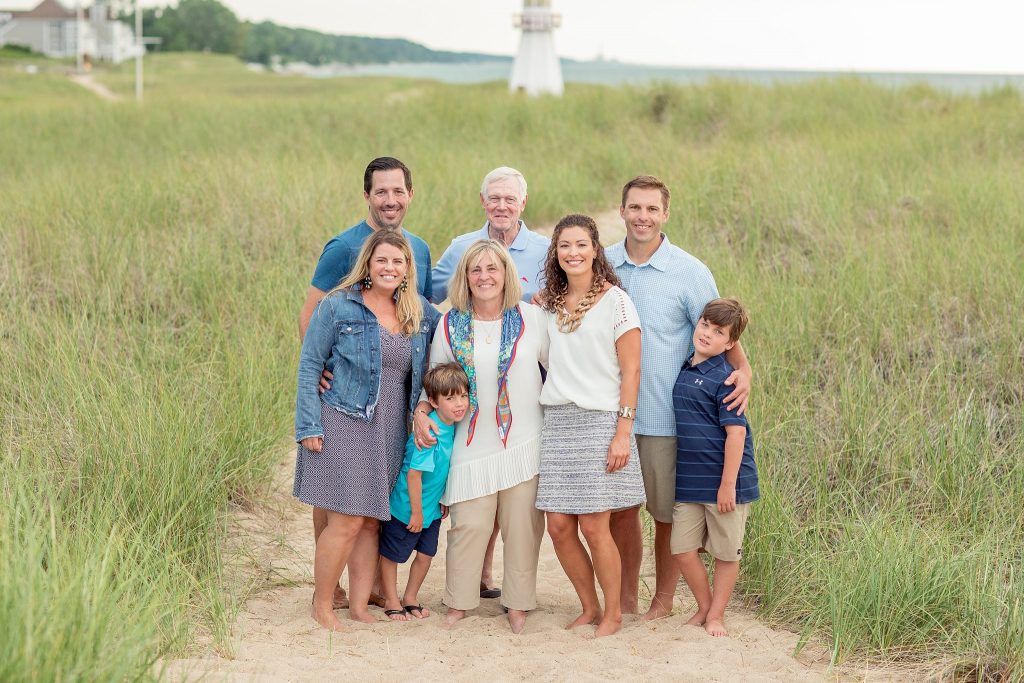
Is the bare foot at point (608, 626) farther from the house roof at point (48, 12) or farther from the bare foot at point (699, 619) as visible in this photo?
the house roof at point (48, 12)

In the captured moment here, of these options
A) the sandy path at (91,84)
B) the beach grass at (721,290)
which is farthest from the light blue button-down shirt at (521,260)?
the sandy path at (91,84)

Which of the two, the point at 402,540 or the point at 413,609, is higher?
the point at 402,540

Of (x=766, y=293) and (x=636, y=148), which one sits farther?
(x=636, y=148)

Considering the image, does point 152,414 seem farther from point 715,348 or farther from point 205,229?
point 205,229

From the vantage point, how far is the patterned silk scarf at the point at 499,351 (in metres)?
4.28

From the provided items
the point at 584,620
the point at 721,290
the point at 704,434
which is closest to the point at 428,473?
the point at 584,620

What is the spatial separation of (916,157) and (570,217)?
29.7 feet

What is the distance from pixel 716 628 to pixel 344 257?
7.26 feet

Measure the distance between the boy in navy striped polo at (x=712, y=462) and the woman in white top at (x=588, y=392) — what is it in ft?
0.68

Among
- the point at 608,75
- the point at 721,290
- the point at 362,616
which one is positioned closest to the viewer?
the point at 362,616

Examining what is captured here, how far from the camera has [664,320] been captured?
14.1 ft

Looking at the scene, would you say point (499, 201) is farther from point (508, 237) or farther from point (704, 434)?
point (704, 434)

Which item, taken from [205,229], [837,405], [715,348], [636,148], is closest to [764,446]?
[837,405]

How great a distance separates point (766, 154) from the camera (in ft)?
39.3
